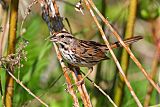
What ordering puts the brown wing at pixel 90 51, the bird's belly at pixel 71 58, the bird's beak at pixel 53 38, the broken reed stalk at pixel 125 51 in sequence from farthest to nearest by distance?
the brown wing at pixel 90 51
the bird's belly at pixel 71 58
the bird's beak at pixel 53 38
the broken reed stalk at pixel 125 51

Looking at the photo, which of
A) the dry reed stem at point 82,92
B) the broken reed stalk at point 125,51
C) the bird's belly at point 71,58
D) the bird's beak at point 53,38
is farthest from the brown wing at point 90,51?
the broken reed stalk at point 125,51

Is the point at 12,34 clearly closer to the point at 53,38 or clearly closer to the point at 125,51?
the point at 53,38

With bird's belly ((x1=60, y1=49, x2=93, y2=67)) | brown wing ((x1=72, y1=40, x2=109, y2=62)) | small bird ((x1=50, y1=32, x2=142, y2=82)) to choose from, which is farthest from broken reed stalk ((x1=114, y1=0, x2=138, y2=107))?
brown wing ((x1=72, y1=40, x2=109, y2=62))

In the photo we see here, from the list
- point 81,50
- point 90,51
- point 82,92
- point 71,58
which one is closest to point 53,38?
point 71,58

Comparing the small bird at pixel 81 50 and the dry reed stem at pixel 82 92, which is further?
the small bird at pixel 81 50

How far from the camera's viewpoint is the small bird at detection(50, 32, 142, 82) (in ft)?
11.8

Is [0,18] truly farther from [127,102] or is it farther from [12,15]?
[127,102]

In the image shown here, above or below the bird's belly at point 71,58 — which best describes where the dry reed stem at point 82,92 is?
below

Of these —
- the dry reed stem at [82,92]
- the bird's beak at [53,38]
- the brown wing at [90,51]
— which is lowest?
the dry reed stem at [82,92]

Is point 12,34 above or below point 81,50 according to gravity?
above

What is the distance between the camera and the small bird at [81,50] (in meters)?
3.60

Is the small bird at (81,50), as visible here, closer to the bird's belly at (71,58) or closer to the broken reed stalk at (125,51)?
the bird's belly at (71,58)

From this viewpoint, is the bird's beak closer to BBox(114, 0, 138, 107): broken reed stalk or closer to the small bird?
the small bird

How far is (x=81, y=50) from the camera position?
13.1 ft
